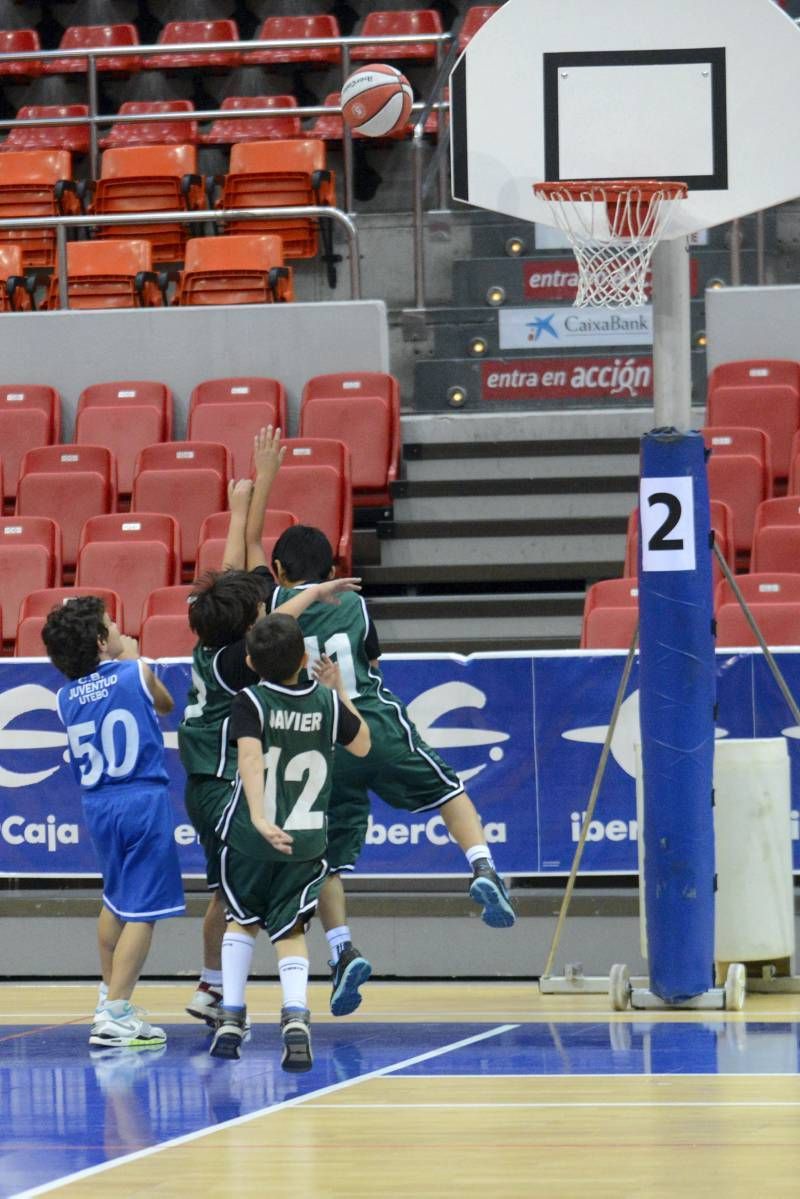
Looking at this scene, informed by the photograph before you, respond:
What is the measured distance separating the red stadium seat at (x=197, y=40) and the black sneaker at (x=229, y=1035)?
12.9 metres

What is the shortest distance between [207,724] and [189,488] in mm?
4936

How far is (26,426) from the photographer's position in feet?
44.2

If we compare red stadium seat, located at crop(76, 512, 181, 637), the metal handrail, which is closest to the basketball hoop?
red stadium seat, located at crop(76, 512, 181, 637)

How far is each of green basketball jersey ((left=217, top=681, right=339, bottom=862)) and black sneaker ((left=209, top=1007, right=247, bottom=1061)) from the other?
1.85 ft

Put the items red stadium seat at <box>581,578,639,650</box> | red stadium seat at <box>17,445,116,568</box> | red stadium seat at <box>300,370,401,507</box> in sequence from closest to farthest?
red stadium seat at <box>581,578,639,650</box> < red stadium seat at <box>17,445,116,568</box> < red stadium seat at <box>300,370,401,507</box>

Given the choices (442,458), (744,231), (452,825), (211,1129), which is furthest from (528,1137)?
(744,231)

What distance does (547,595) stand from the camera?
12.0 metres

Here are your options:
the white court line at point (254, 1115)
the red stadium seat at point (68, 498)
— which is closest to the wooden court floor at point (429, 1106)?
the white court line at point (254, 1115)

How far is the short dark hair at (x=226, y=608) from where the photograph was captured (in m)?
7.37

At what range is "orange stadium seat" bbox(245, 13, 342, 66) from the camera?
18.0m

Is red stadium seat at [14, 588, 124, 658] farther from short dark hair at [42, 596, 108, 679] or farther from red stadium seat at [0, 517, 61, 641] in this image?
short dark hair at [42, 596, 108, 679]

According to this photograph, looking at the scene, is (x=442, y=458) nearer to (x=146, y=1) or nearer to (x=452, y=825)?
(x=452, y=825)

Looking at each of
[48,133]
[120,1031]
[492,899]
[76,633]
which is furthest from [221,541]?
[48,133]

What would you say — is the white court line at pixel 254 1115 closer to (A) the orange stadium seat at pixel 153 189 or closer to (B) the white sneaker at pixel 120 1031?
(B) the white sneaker at pixel 120 1031
